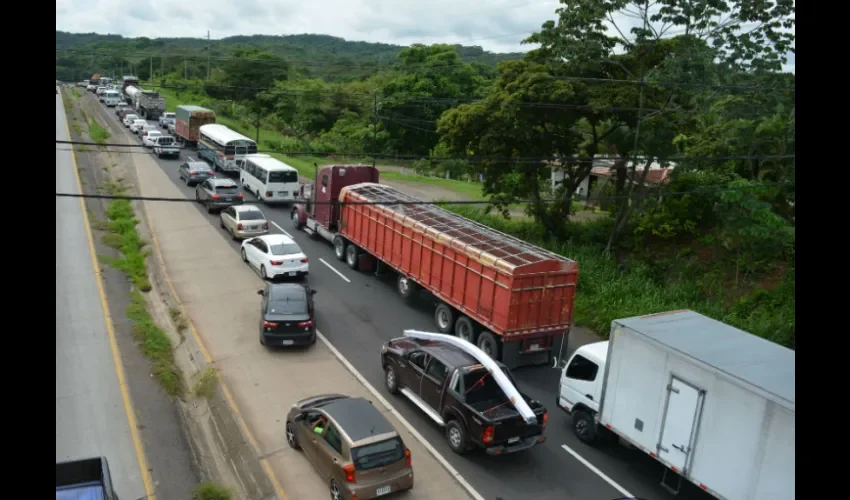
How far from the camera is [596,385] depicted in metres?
13.0

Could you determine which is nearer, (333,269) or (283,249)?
A: (283,249)

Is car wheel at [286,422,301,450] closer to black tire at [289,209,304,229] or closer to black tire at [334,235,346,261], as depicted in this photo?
black tire at [334,235,346,261]

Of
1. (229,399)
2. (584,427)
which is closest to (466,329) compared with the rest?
(584,427)

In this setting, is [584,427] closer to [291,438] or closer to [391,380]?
[391,380]

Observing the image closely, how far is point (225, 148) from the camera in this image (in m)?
39.7

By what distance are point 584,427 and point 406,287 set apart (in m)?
8.58

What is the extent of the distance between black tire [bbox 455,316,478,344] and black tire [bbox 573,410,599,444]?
4.01 meters

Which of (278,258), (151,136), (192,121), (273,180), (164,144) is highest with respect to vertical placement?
(192,121)

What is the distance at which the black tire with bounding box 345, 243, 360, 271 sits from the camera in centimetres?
2358

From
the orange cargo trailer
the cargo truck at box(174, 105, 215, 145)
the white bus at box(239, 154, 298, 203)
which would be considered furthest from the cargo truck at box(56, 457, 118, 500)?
the cargo truck at box(174, 105, 215, 145)

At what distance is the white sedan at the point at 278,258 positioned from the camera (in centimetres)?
2177
